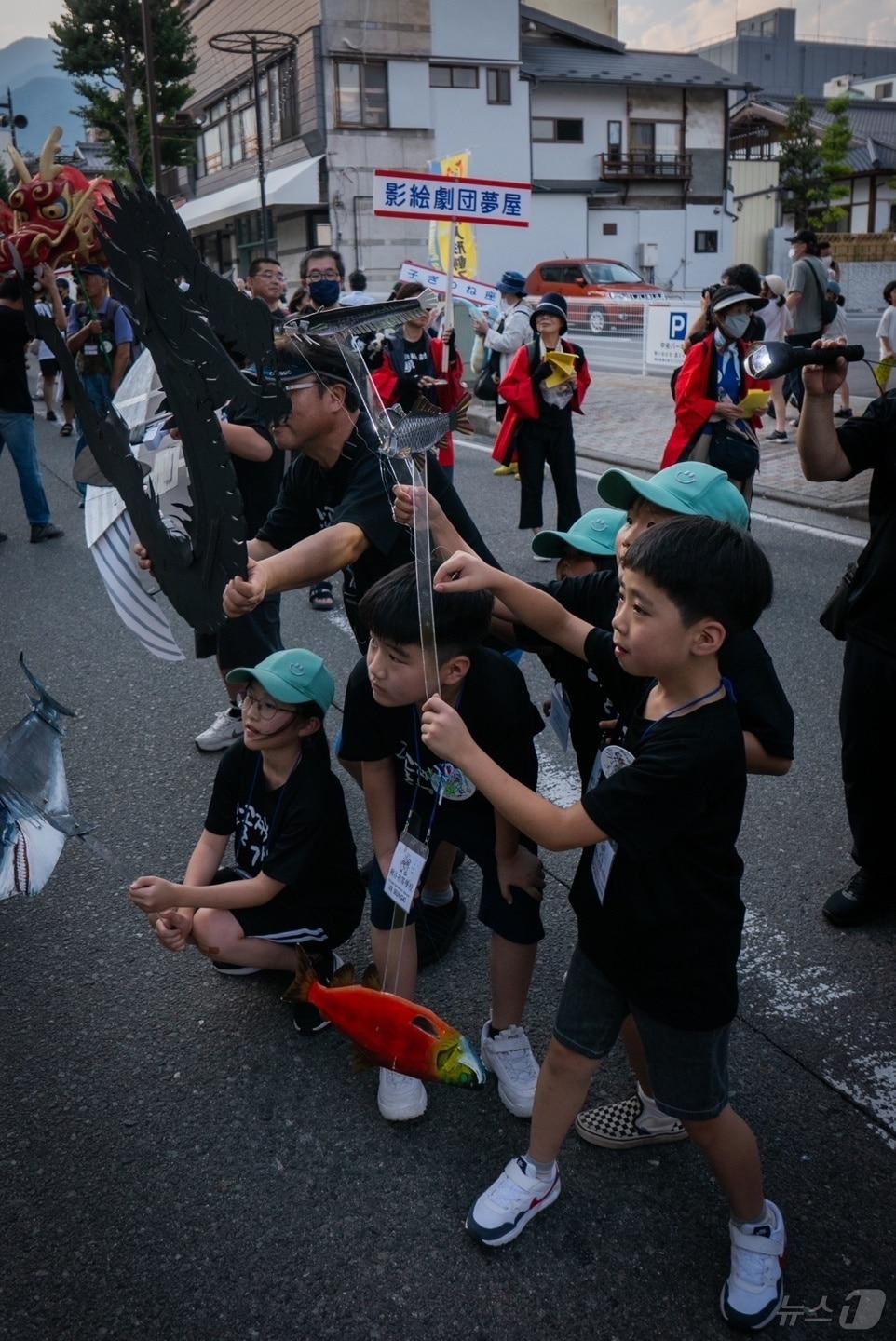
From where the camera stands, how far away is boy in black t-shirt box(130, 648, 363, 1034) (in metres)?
2.59

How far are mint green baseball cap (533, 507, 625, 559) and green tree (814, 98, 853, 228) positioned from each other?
39503mm

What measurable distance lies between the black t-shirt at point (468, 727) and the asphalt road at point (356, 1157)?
0.64 m

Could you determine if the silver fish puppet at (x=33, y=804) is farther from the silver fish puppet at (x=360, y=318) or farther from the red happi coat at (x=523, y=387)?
the red happi coat at (x=523, y=387)

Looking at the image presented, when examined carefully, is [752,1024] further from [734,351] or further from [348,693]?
[734,351]

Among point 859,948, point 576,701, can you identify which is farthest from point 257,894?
point 859,948

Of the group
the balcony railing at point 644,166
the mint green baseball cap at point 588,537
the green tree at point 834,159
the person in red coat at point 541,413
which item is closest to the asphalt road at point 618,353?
the person in red coat at point 541,413

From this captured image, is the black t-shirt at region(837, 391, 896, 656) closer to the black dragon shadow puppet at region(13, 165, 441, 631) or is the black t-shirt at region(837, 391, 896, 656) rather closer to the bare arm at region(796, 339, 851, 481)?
the bare arm at region(796, 339, 851, 481)

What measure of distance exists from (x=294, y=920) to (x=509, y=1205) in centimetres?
89

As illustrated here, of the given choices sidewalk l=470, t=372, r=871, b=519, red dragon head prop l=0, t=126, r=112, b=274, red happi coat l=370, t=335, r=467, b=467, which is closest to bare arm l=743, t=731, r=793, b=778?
red dragon head prop l=0, t=126, r=112, b=274

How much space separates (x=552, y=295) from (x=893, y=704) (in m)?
5.27

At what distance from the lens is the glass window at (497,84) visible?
3148 centimetres

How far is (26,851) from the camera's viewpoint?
7.41ft

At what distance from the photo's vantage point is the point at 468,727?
2318mm

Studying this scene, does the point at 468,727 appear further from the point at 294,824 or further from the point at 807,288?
the point at 807,288
